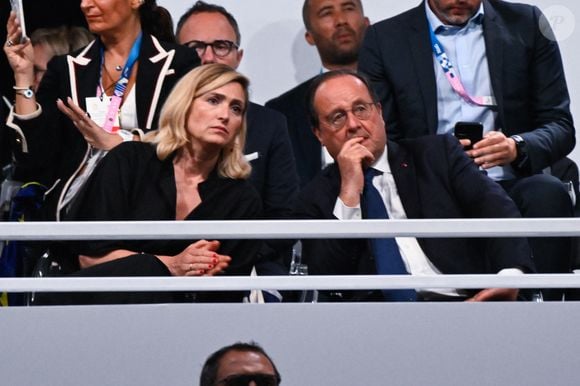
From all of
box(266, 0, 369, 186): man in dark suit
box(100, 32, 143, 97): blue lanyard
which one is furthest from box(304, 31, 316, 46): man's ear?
box(100, 32, 143, 97): blue lanyard

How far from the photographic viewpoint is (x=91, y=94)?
4.52 meters

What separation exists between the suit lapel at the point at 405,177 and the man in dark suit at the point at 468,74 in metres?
0.43

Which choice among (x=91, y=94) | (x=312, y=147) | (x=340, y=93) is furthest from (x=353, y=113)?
(x=91, y=94)

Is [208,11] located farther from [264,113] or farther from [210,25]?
[264,113]

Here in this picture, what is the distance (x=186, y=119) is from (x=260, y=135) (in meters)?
0.55

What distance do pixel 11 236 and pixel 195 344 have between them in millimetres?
553

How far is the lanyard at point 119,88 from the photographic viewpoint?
4.46 metres

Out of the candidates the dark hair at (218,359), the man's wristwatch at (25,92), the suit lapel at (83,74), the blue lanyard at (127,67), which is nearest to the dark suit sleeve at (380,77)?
the blue lanyard at (127,67)

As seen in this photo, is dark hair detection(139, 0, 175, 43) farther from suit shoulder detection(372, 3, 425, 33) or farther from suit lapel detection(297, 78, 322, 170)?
suit shoulder detection(372, 3, 425, 33)

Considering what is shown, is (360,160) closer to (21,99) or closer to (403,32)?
(403,32)

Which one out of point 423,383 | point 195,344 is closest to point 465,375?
point 423,383

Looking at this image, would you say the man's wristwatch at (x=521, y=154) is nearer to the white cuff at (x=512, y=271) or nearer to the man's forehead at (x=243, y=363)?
the white cuff at (x=512, y=271)

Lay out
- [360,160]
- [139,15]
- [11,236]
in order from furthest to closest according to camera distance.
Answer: [139,15], [360,160], [11,236]

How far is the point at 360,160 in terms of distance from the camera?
4.14 metres
